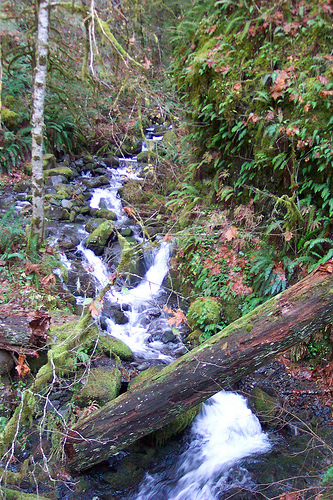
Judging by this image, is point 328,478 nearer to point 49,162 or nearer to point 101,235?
point 101,235

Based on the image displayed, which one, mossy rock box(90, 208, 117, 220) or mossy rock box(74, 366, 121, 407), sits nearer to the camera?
mossy rock box(74, 366, 121, 407)

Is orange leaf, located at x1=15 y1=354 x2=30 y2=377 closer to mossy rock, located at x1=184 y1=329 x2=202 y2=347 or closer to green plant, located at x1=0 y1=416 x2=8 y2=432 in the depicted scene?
green plant, located at x1=0 y1=416 x2=8 y2=432

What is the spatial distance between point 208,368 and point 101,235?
636 centimetres

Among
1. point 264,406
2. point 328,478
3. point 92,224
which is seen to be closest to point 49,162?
point 92,224

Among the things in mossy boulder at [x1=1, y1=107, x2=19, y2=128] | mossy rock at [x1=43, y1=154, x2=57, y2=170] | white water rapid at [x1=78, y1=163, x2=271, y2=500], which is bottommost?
white water rapid at [x1=78, y1=163, x2=271, y2=500]

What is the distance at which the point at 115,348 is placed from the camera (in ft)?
20.3

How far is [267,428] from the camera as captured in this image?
5426 millimetres

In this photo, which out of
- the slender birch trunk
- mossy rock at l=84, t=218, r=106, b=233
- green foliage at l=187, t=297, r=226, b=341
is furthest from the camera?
mossy rock at l=84, t=218, r=106, b=233

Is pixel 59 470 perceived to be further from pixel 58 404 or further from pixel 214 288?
pixel 214 288

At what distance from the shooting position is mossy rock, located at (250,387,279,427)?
544 centimetres

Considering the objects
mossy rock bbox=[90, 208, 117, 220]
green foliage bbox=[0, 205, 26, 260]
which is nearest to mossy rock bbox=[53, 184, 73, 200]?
mossy rock bbox=[90, 208, 117, 220]

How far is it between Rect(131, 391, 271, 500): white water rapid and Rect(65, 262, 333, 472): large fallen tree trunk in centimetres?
124

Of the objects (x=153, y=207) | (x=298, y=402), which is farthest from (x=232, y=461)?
(x=153, y=207)

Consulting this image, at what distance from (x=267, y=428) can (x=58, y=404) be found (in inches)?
140
